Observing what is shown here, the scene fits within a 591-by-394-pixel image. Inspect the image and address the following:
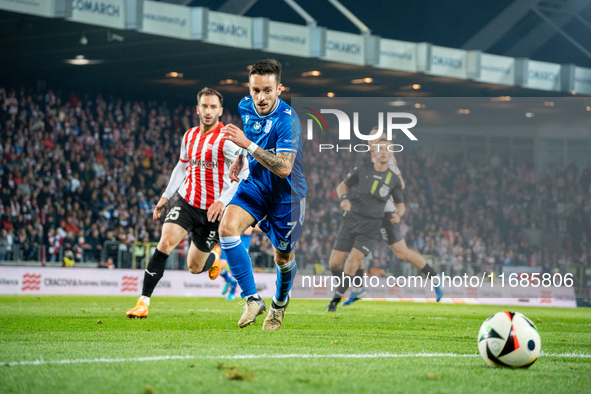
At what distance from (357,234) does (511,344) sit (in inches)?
300

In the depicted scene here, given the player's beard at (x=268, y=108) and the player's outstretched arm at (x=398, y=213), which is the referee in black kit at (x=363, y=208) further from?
the player's beard at (x=268, y=108)

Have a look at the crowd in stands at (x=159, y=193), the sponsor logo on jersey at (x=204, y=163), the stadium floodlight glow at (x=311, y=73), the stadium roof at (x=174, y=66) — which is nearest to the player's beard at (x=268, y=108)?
the sponsor logo on jersey at (x=204, y=163)

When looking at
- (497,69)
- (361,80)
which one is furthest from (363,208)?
(497,69)

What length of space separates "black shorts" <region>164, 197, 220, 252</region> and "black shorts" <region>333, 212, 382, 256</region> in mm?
3933

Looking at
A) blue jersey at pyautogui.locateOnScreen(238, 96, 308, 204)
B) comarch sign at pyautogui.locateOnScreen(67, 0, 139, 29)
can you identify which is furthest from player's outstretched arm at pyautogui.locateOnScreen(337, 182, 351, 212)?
comarch sign at pyautogui.locateOnScreen(67, 0, 139, 29)

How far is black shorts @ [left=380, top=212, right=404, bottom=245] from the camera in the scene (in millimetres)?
12430

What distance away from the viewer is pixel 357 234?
11977mm

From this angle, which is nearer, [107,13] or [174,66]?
[107,13]

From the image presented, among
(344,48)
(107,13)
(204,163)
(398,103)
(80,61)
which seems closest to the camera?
(204,163)

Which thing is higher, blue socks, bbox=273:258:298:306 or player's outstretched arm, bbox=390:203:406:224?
player's outstretched arm, bbox=390:203:406:224

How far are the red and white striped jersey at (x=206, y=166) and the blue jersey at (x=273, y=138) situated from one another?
192 centimetres

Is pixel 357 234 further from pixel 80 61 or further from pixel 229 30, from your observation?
pixel 80 61

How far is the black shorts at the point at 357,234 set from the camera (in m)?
12.0

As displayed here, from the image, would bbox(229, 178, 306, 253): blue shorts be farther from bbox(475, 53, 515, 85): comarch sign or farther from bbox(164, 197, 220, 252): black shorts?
bbox(475, 53, 515, 85): comarch sign
